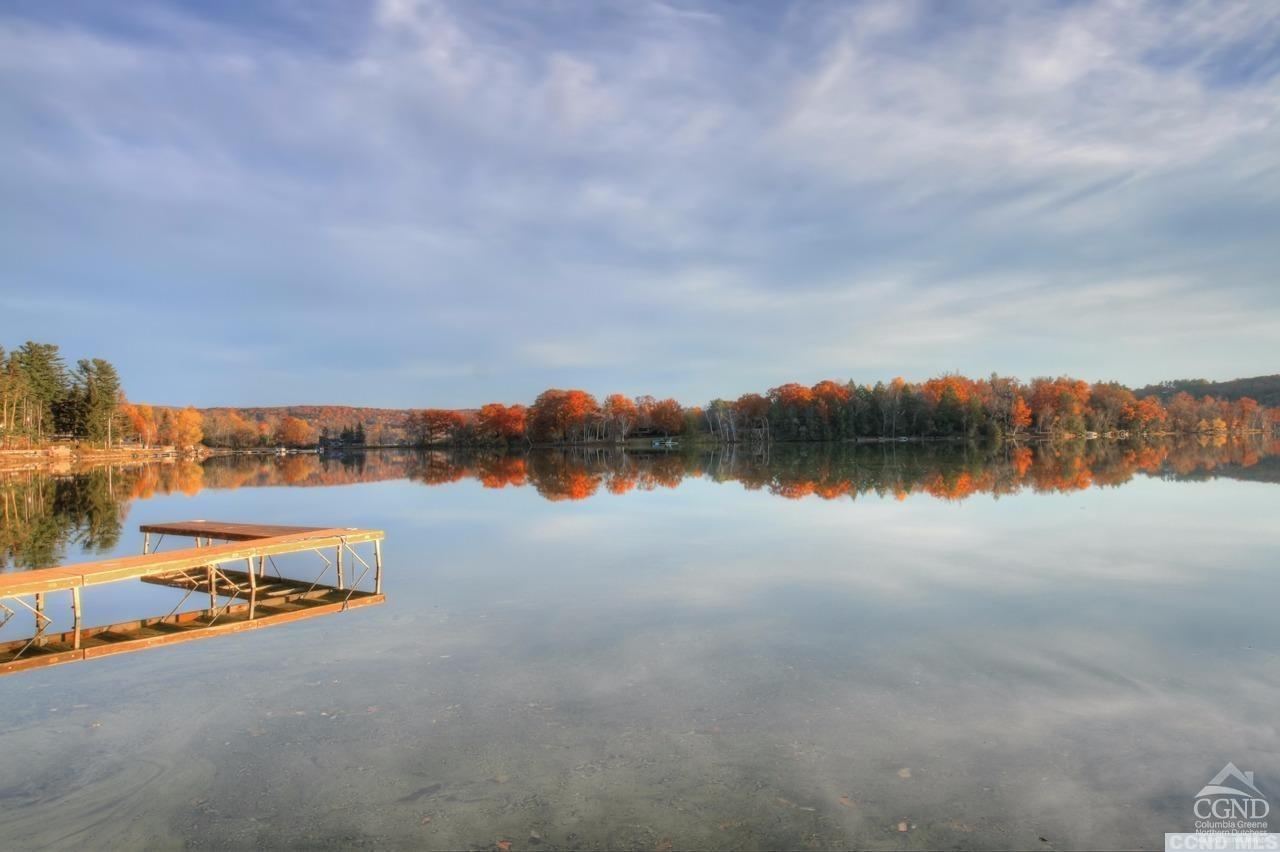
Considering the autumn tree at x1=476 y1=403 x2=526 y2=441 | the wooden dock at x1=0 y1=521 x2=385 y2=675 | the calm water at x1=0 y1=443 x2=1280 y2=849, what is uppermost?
the autumn tree at x1=476 y1=403 x2=526 y2=441

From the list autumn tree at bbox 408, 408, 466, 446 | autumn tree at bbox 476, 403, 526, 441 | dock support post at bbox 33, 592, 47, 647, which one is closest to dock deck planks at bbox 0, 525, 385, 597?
dock support post at bbox 33, 592, 47, 647

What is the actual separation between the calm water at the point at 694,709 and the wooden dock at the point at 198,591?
327 millimetres

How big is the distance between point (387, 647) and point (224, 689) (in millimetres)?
1743

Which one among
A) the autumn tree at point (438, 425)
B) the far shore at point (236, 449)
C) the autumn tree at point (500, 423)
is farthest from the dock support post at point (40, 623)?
the autumn tree at point (438, 425)

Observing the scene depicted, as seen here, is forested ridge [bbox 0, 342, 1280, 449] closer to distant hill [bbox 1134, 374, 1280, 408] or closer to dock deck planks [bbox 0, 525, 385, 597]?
distant hill [bbox 1134, 374, 1280, 408]

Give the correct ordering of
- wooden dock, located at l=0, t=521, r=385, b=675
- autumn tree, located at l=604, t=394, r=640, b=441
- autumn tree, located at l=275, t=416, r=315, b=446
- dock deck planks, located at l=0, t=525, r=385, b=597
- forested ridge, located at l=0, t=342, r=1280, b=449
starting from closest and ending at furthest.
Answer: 1. wooden dock, located at l=0, t=521, r=385, b=675
2. dock deck planks, located at l=0, t=525, r=385, b=597
3. forested ridge, located at l=0, t=342, r=1280, b=449
4. autumn tree, located at l=604, t=394, r=640, b=441
5. autumn tree, located at l=275, t=416, r=315, b=446

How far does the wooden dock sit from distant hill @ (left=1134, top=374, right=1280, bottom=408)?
185863 millimetres

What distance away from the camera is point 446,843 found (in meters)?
4.43

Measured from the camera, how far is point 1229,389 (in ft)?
547

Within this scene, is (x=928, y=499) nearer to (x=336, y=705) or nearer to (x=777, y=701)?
(x=777, y=701)

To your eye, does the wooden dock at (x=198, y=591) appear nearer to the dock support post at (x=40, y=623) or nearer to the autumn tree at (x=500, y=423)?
the dock support post at (x=40, y=623)

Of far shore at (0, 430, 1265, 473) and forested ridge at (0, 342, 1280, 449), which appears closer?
far shore at (0, 430, 1265, 473)

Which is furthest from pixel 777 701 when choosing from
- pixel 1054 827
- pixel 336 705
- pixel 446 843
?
pixel 336 705

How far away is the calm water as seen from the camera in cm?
468
